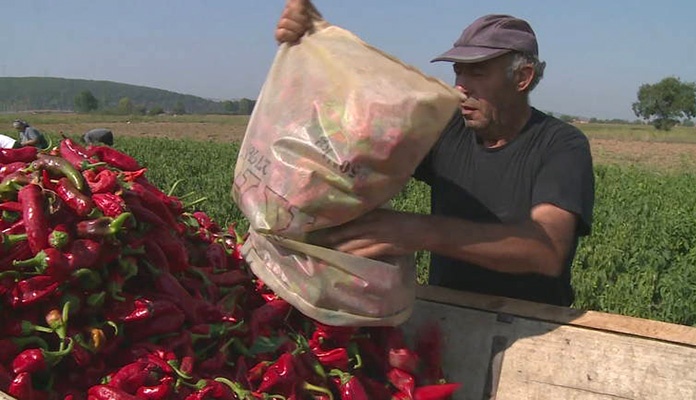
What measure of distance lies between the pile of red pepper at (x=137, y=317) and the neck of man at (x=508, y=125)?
3.39 ft

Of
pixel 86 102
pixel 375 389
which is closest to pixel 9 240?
pixel 375 389

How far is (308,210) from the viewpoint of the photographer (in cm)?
257

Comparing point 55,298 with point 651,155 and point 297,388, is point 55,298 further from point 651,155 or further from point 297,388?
point 651,155

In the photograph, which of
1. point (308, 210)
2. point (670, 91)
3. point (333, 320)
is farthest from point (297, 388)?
point (670, 91)

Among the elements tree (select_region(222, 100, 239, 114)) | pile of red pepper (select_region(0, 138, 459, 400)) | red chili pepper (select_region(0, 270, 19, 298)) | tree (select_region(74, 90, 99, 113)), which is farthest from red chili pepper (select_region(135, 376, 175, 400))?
tree (select_region(222, 100, 239, 114))

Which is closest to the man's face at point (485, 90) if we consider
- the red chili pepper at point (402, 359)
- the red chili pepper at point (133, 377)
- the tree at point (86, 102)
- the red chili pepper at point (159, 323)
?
the red chili pepper at point (402, 359)

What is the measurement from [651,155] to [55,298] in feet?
162

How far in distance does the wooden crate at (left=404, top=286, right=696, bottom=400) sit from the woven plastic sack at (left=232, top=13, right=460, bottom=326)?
62 centimetres

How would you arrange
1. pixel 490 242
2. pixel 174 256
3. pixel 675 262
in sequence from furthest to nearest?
pixel 675 262 → pixel 174 256 → pixel 490 242

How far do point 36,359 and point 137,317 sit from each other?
411mm

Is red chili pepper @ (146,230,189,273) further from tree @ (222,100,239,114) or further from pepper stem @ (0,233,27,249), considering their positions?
tree @ (222,100,239,114)

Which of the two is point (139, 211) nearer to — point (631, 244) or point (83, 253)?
point (83, 253)

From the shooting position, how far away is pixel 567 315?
10.3ft

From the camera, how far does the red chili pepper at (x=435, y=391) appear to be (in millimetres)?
3021
